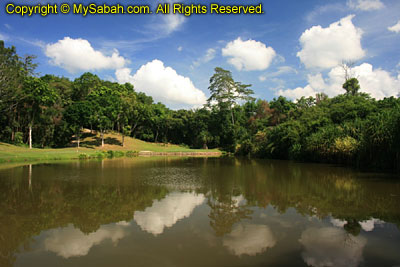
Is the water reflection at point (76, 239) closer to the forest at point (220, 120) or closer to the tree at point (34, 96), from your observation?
the forest at point (220, 120)

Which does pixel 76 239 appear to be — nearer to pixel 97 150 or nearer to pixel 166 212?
pixel 166 212

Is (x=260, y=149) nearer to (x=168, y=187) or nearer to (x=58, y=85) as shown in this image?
(x=168, y=187)

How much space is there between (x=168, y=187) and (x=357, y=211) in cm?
857

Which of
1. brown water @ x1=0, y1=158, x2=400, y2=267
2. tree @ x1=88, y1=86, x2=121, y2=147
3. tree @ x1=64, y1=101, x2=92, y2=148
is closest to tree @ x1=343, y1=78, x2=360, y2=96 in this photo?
tree @ x1=88, y1=86, x2=121, y2=147

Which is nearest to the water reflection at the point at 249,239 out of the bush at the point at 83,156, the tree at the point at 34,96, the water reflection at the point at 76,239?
the water reflection at the point at 76,239

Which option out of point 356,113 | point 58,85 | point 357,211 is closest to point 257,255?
point 357,211

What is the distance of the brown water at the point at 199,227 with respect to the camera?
5289 mm

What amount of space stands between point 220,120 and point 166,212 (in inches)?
2215

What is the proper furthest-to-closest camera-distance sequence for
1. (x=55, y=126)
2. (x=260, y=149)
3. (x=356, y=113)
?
1. (x=55, y=126)
2. (x=260, y=149)
3. (x=356, y=113)

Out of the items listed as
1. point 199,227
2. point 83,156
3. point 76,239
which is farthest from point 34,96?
point 199,227

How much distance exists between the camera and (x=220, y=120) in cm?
6444

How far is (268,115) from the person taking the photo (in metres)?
65.6

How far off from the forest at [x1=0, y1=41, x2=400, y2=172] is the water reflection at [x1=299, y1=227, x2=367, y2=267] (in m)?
14.4

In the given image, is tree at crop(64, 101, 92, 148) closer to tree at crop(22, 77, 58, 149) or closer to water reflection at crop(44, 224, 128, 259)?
tree at crop(22, 77, 58, 149)
